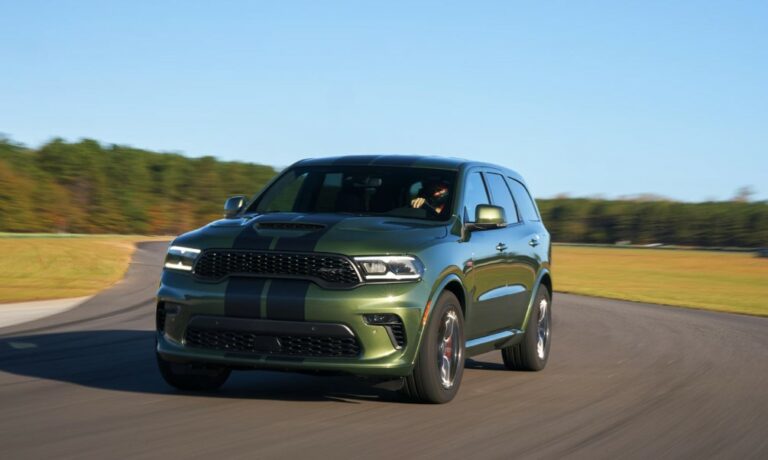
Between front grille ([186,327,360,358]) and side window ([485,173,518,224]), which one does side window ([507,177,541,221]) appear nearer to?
side window ([485,173,518,224])

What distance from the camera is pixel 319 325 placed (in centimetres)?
757

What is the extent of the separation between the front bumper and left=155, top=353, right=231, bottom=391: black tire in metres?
0.43

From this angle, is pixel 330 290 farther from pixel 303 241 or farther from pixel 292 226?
pixel 292 226

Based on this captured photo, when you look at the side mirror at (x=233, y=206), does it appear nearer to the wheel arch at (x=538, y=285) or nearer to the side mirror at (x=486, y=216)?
the side mirror at (x=486, y=216)

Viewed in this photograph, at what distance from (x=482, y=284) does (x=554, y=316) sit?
9265 mm

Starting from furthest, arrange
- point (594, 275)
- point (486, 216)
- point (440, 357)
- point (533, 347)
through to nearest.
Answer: point (594, 275) → point (533, 347) → point (486, 216) → point (440, 357)

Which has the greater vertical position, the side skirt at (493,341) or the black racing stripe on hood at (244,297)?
the black racing stripe on hood at (244,297)

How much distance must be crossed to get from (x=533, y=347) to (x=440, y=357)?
8.62 feet

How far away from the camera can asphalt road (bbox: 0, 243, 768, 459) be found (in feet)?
21.9

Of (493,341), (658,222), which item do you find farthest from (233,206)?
(658,222)

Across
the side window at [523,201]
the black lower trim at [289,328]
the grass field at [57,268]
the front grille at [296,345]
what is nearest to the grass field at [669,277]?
the grass field at [57,268]

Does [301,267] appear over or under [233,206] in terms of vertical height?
under

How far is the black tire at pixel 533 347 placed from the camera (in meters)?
10.7

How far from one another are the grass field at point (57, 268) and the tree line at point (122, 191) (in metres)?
11.4
